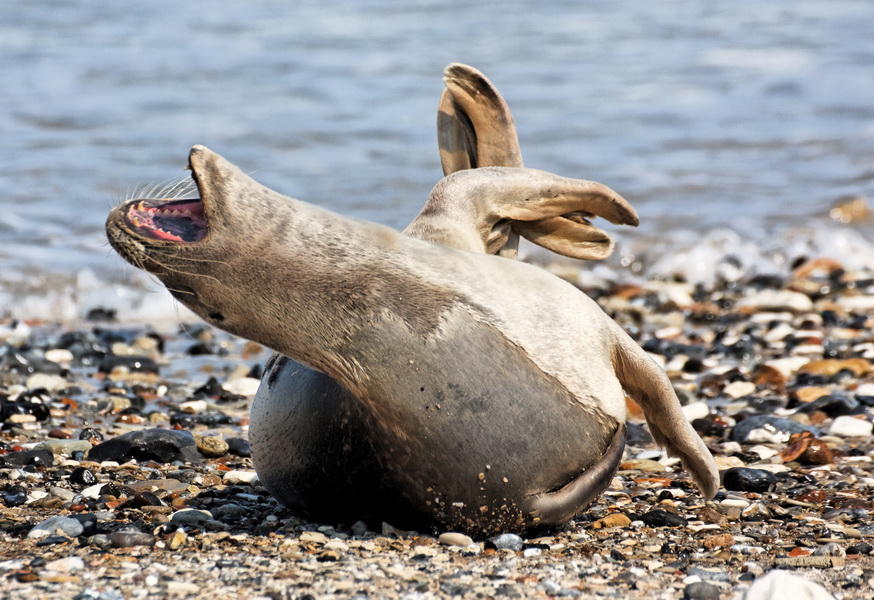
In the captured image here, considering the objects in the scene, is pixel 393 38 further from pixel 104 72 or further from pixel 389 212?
pixel 389 212

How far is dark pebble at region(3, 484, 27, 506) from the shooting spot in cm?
395

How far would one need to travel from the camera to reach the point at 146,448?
4570 mm

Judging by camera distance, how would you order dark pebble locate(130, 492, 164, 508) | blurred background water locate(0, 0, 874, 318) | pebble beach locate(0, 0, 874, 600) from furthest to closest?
blurred background water locate(0, 0, 874, 318), dark pebble locate(130, 492, 164, 508), pebble beach locate(0, 0, 874, 600)

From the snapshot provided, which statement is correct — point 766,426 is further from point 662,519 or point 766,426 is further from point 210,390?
point 210,390

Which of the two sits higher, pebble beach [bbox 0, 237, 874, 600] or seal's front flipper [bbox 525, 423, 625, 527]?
seal's front flipper [bbox 525, 423, 625, 527]

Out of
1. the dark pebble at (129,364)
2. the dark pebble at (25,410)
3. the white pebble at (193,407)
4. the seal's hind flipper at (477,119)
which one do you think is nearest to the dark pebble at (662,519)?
the seal's hind flipper at (477,119)

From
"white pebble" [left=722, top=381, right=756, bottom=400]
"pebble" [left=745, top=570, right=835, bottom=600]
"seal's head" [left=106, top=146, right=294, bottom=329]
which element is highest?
"seal's head" [left=106, top=146, right=294, bottom=329]

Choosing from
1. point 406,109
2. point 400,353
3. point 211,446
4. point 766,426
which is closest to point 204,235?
point 400,353

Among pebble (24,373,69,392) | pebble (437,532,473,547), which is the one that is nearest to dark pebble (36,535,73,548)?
pebble (437,532,473,547)

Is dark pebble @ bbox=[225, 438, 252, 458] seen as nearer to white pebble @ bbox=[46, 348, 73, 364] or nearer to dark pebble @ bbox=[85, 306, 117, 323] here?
white pebble @ bbox=[46, 348, 73, 364]

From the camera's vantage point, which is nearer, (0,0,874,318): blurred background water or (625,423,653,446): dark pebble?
(625,423,653,446): dark pebble

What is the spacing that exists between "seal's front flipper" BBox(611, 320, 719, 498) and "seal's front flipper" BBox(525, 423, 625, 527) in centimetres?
21

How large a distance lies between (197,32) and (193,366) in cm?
1513

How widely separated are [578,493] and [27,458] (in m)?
2.14
